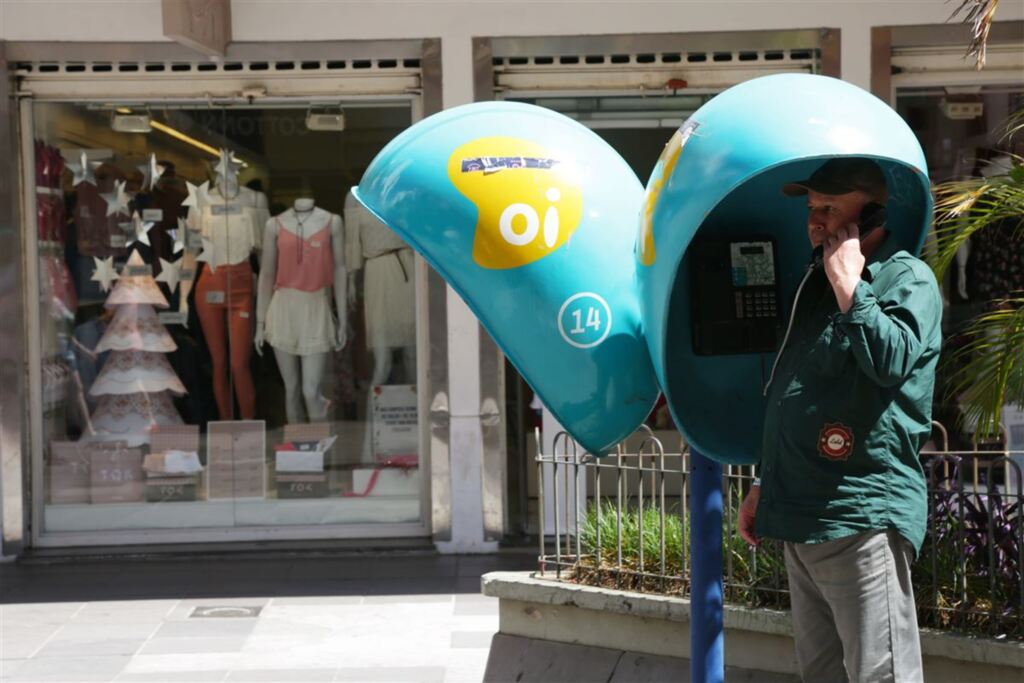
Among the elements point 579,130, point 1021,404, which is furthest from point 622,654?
point 579,130

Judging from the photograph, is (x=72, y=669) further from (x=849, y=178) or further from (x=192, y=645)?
(x=849, y=178)

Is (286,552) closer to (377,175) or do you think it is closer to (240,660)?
(240,660)

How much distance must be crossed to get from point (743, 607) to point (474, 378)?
359cm

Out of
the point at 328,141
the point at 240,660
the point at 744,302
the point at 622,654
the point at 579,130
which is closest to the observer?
the point at 744,302

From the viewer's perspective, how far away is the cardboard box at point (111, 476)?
8.98 m

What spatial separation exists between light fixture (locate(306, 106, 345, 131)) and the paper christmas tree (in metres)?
1.51

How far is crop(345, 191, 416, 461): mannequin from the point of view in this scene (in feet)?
29.3

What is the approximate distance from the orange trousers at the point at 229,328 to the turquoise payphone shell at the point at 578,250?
205 inches

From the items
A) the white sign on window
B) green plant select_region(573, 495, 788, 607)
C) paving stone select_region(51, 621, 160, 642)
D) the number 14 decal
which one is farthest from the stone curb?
the white sign on window

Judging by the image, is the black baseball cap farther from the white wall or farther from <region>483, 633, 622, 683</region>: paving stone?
the white wall

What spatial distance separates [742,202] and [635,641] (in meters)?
2.23

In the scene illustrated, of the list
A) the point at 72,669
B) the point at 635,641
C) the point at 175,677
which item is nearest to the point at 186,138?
the point at 72,669

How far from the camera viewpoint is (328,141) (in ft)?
29.1

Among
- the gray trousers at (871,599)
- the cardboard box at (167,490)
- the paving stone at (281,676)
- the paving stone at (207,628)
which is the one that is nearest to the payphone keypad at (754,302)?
the gray trousers at (871,599)
